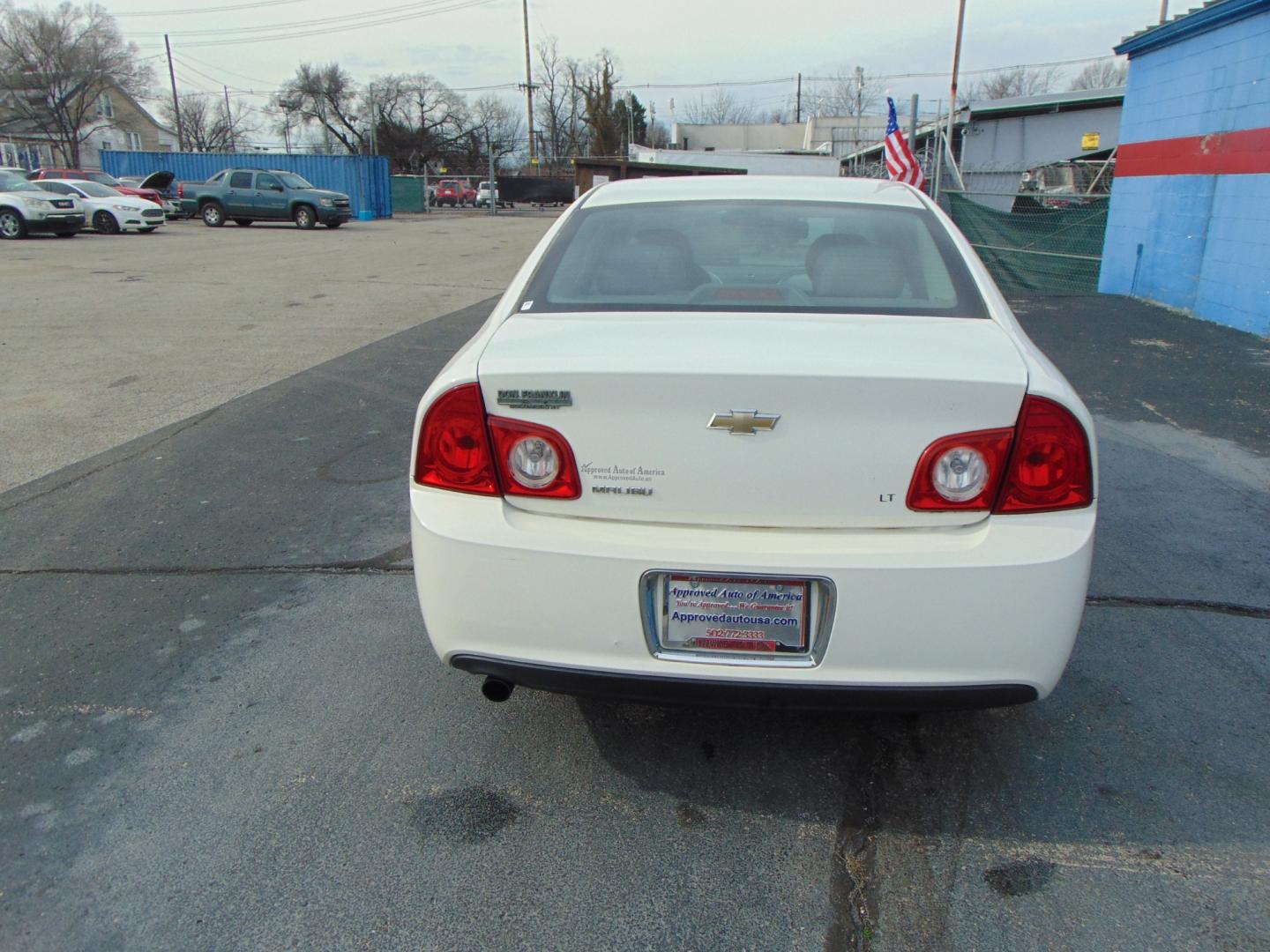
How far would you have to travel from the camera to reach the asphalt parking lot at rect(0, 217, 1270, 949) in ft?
7.25

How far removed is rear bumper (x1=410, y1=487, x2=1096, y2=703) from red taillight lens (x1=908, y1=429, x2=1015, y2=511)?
7cm

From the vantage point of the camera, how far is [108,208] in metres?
25.4

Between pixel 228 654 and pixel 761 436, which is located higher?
pixel 761 436

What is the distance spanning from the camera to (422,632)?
361cm

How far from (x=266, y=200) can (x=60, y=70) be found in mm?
37682

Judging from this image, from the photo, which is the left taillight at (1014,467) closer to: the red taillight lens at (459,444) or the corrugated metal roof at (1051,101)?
the red taillight lens at (459,444)

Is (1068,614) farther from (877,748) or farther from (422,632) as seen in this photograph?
(422,632)

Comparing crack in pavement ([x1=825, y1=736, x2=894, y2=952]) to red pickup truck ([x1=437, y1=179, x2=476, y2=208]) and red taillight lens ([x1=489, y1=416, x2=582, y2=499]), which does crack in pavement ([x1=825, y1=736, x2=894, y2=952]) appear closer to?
red taillight lens ([x1=489, y1=416, x2=582, y2=499])

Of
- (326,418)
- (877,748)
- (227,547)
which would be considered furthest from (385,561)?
(326,418)

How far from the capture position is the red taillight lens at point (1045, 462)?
2312 mm

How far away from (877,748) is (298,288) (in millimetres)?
13144

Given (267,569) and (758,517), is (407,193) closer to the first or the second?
(267,569)

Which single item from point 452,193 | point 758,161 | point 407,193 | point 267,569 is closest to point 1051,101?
point 758,161

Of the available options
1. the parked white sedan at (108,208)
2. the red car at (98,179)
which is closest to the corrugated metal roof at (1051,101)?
the parked white sedan at (108,208)
